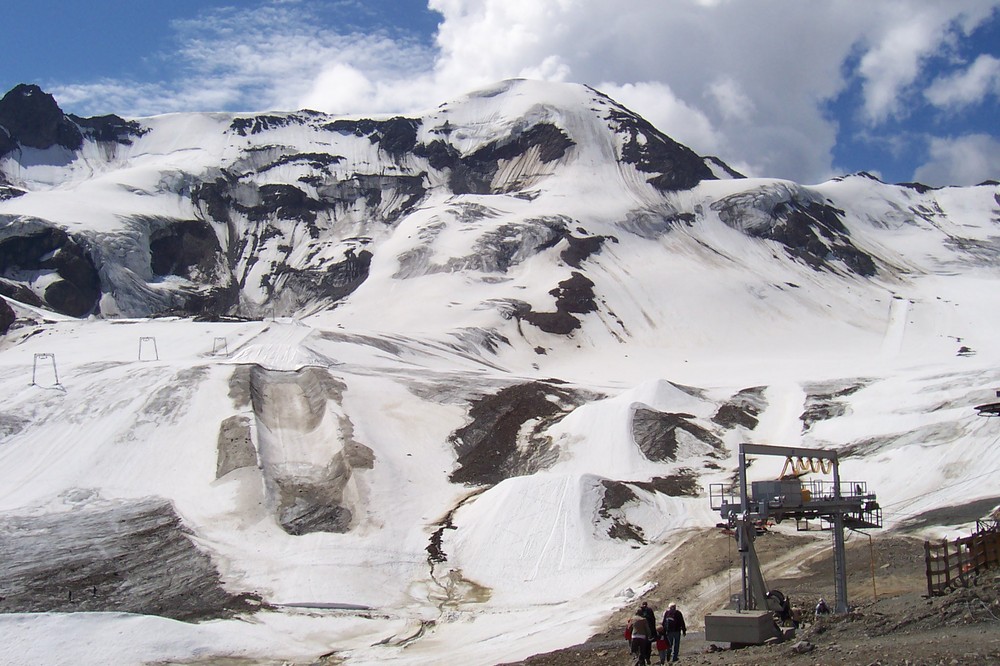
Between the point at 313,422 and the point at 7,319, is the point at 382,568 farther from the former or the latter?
the point at 7,319

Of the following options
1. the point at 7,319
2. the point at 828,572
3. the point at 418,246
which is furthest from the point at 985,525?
the point at 418,246

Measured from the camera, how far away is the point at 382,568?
40500 mm

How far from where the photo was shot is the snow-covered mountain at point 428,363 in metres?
38.3

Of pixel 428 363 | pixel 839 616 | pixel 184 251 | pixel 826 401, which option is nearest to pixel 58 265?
pixel 184 251

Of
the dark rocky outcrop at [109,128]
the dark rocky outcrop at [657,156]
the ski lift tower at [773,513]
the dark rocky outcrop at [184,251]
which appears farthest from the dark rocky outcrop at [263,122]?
the ski lift tower at [773,513]

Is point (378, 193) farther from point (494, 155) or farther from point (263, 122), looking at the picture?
point (263, 122)

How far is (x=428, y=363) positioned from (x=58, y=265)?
5599 cm

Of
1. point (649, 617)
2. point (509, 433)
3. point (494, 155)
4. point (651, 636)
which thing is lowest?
point (651, 636)

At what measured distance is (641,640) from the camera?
19.8m

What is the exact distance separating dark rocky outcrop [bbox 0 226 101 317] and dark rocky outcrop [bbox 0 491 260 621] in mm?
70279

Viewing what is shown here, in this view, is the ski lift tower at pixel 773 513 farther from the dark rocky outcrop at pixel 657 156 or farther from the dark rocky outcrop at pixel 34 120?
the dark rocky outcrop at pixel 34 120

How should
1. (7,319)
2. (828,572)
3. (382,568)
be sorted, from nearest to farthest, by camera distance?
(828,572)
(382,568)
(7,319)

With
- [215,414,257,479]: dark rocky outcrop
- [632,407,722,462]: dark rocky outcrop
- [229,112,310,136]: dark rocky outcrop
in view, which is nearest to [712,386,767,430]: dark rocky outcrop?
[632,407,722,462]: dark rocky outcrop

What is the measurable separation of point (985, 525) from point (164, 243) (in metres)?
109
